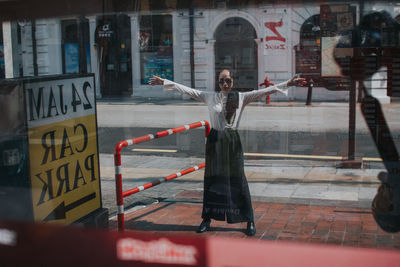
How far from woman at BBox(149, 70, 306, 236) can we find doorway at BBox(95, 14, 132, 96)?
513mm

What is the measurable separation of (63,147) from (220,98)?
110cm

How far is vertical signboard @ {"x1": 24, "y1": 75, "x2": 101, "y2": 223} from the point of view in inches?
114

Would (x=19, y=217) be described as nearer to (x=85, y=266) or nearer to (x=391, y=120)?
(x=85, y=266)

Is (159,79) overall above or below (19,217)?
above

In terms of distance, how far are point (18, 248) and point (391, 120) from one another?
6.39 ft

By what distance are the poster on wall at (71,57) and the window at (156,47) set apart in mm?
383

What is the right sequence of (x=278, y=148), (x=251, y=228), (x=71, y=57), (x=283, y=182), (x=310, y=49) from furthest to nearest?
1. (x=283, y=182)
2. (x=278, y=148)
3. (x=251, y=228)
4. (x=71, y=57)
5. (x=310, y=49)

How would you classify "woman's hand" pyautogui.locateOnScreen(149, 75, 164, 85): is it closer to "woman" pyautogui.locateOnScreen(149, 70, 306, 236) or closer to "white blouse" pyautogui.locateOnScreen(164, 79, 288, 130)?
"white blouse" pyautogui.locateOnScreen(164, 79, 288, 130)

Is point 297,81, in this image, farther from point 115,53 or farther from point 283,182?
point 283,182

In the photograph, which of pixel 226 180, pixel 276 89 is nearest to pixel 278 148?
pixel 226 180

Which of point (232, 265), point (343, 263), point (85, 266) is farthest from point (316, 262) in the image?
point (85, 266)

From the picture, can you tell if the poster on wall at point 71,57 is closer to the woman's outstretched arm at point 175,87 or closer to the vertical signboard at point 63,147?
the vertical signboard at point 63,147

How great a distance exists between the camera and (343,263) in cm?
175

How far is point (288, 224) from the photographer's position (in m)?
2.76
